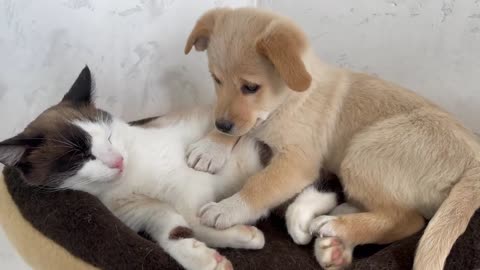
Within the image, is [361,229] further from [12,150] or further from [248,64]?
[12,150]

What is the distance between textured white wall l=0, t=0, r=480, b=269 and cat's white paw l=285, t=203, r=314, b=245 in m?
0.98

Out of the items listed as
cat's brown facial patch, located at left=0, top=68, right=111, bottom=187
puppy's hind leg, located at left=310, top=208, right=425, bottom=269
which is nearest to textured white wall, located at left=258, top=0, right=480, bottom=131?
puppy's hind leg, located at left=310, top=208, right=425, bottom=269

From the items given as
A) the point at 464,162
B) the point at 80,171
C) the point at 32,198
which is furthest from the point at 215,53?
the point at 464,162

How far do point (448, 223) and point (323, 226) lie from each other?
31cm

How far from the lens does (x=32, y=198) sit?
49.9 inches

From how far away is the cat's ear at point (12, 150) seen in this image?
1.14 m

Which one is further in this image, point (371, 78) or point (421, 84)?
point (421, 84)

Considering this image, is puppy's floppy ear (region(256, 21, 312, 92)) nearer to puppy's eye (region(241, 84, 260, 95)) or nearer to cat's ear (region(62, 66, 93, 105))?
puppy's eye (region(241, 84, 260, 95))

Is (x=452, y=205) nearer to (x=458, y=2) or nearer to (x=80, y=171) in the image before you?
(x=80, y=171)

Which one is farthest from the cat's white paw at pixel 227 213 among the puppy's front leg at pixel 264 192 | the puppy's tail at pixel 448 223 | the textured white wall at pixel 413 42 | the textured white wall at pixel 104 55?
the textured white wall at pixel 413 42

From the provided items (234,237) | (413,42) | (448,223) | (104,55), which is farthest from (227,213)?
(413,42)

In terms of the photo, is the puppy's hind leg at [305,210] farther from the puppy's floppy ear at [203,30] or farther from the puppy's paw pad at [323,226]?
the puppy's floppy ear at [203,30]

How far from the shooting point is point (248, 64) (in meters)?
1.38

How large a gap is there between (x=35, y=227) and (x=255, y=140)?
72cm
